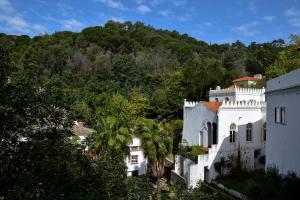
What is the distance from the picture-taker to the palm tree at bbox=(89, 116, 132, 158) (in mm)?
25266

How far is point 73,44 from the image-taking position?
101 metres

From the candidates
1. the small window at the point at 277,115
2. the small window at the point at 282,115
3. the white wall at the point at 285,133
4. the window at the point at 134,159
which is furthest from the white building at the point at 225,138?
the small window at the point at 282,115

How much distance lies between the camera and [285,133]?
726 inches

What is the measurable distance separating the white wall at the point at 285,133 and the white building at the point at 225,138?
862cm

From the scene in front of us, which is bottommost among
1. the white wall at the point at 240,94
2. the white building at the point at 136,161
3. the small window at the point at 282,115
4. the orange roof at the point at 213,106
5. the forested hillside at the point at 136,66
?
the white building at the point at 136,161

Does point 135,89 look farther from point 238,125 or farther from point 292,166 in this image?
point 292,166

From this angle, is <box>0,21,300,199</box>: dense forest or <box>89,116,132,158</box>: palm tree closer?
<box>0,21,300,199</box>: dense forest

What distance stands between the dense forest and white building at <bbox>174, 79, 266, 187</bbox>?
118 inches

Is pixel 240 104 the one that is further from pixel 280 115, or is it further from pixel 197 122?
pixel 280 115

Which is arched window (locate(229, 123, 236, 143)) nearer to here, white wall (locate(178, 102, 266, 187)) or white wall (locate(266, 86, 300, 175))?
white wall (locate(178, 102, 266, 187))

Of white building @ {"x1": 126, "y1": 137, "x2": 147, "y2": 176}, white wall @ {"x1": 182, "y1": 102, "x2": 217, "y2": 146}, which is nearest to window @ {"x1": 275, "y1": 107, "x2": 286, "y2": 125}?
white wall @ {"x1": 182, "y1": 102, "x2": 217, "y2": 146}

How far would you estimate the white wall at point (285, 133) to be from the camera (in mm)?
16656

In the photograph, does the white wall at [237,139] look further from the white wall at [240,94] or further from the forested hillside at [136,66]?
the forested hillside at [136,66]

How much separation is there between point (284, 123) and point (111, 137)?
12.1 metres
